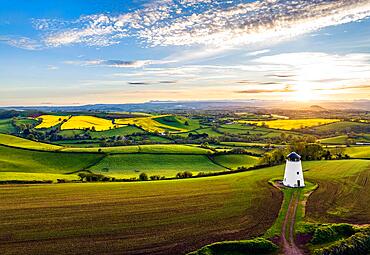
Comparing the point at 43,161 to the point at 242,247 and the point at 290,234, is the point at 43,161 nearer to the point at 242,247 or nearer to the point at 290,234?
the point at 242,247

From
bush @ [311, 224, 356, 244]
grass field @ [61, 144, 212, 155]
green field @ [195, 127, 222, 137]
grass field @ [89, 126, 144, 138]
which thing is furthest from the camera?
green field @ [195, 127, 222, 137]

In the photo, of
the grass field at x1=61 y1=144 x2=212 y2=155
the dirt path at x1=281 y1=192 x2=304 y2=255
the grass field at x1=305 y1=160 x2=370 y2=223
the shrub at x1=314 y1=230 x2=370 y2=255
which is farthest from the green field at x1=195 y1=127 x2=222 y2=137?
the shrub at x1=314 y1=230 x2=370 y2=255

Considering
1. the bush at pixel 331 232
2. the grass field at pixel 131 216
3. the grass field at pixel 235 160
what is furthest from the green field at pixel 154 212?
the grass field at pixel 235 160

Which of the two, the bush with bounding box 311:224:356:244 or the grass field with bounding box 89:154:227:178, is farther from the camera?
the grass field with bounding box 89:154:227:178

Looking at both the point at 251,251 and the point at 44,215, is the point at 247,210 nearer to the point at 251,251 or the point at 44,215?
the point at 251,251

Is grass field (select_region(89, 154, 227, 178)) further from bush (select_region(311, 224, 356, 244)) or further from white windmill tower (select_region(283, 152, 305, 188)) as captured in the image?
bush (select_region(311, 224, 356, 244))

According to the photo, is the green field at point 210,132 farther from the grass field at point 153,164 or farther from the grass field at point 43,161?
the grass field at point 43,161
